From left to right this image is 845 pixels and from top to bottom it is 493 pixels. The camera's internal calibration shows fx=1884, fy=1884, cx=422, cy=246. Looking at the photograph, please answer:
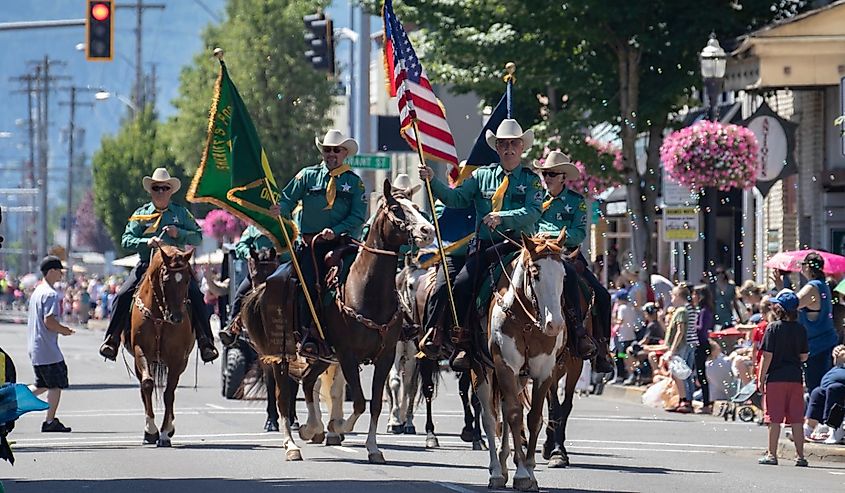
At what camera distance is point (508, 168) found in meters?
15.5

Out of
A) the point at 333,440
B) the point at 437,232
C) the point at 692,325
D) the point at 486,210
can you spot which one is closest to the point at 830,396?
the point at 333,440

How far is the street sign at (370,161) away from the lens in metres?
36.5

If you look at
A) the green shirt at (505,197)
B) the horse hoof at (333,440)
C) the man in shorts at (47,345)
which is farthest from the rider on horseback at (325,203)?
the man in shorts at (47,345)

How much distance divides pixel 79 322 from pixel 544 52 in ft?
144

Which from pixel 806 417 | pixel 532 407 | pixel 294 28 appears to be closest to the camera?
pixel 532 407

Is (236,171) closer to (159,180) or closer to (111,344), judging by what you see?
(159,180)

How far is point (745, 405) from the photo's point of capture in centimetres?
2402

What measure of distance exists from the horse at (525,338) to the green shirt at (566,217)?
6.15ft

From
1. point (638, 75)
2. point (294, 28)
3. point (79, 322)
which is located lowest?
point (79, 322)

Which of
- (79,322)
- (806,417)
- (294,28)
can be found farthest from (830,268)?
(79,322)

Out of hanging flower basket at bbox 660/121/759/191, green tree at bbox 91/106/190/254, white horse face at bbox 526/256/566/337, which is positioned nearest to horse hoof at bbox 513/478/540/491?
white horse face at bbox 526/256/566/337

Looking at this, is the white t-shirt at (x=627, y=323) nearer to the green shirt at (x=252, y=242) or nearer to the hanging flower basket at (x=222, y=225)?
the green shirt at (x=252, y=242)

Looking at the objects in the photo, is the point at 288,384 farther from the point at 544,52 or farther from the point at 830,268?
the point at 544,52

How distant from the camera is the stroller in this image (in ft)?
71.4
